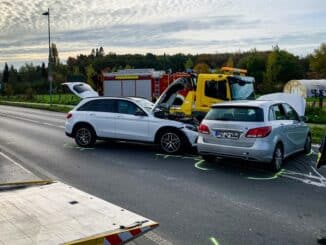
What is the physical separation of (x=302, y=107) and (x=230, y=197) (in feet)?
46.2

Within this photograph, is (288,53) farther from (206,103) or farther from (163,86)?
(206,103)

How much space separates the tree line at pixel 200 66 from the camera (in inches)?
2908

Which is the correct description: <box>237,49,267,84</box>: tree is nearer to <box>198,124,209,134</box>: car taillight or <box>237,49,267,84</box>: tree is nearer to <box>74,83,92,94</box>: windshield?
<box>74,83,92,94</box>: windshield

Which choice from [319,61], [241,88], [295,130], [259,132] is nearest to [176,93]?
[241,88]

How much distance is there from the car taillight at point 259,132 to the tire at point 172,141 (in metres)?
2.84

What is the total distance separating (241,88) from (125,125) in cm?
506

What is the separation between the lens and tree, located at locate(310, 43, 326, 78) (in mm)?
76050

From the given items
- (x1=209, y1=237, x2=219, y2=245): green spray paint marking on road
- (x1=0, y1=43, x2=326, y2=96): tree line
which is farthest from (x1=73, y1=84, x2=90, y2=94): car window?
(x1=0, y1=43, x2=326, y2=96): tree line

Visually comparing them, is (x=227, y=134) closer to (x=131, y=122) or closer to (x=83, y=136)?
(x=131, y=122)

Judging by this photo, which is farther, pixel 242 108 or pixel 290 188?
pixel 242 108

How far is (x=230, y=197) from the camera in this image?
7.34m

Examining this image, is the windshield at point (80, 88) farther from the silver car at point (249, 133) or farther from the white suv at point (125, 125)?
the silver car at point (249, 133)

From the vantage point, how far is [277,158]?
31.0 feet

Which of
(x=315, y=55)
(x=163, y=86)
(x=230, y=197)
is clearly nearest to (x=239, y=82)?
(x=230, y=197)
